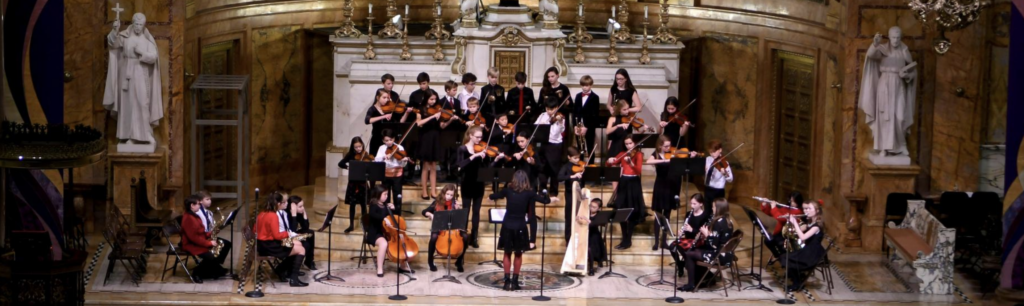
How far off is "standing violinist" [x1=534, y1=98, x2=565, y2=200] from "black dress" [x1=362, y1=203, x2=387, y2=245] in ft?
6.91

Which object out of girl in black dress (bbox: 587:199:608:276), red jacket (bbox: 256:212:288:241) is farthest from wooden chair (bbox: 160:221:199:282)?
girl in black dress (bbox: 587:199:608:276)

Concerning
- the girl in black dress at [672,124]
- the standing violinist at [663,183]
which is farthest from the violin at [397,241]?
the girl in black dress at [672,124]

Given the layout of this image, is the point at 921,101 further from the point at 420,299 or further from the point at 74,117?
the point at 74,117

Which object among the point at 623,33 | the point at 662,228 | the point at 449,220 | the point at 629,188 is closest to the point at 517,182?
the point at 449,220

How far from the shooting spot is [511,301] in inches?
688

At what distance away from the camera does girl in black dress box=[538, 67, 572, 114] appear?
19.6 meters

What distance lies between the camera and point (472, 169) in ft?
60.9

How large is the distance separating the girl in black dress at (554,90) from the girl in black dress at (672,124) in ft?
3.38

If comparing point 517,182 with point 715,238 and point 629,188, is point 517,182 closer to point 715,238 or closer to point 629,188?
point 629,188

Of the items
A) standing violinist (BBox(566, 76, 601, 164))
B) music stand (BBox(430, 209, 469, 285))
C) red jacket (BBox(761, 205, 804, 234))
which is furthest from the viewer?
standing violinist (BBox(566, 76, 601, 164))

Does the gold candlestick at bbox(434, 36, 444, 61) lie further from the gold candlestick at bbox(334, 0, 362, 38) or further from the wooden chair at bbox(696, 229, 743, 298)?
the wooden chair at bbox(696, 229, 743, 298)

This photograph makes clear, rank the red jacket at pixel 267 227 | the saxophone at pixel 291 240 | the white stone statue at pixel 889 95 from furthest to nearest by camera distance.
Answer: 1. the white stone statue at pixel 889 95
2. the saxophone at pixel 291 240
3. the red jacket at pixel 267 227

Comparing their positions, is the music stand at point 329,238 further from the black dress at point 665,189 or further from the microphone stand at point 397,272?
the black dress at point 665,189

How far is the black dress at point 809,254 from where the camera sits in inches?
699
